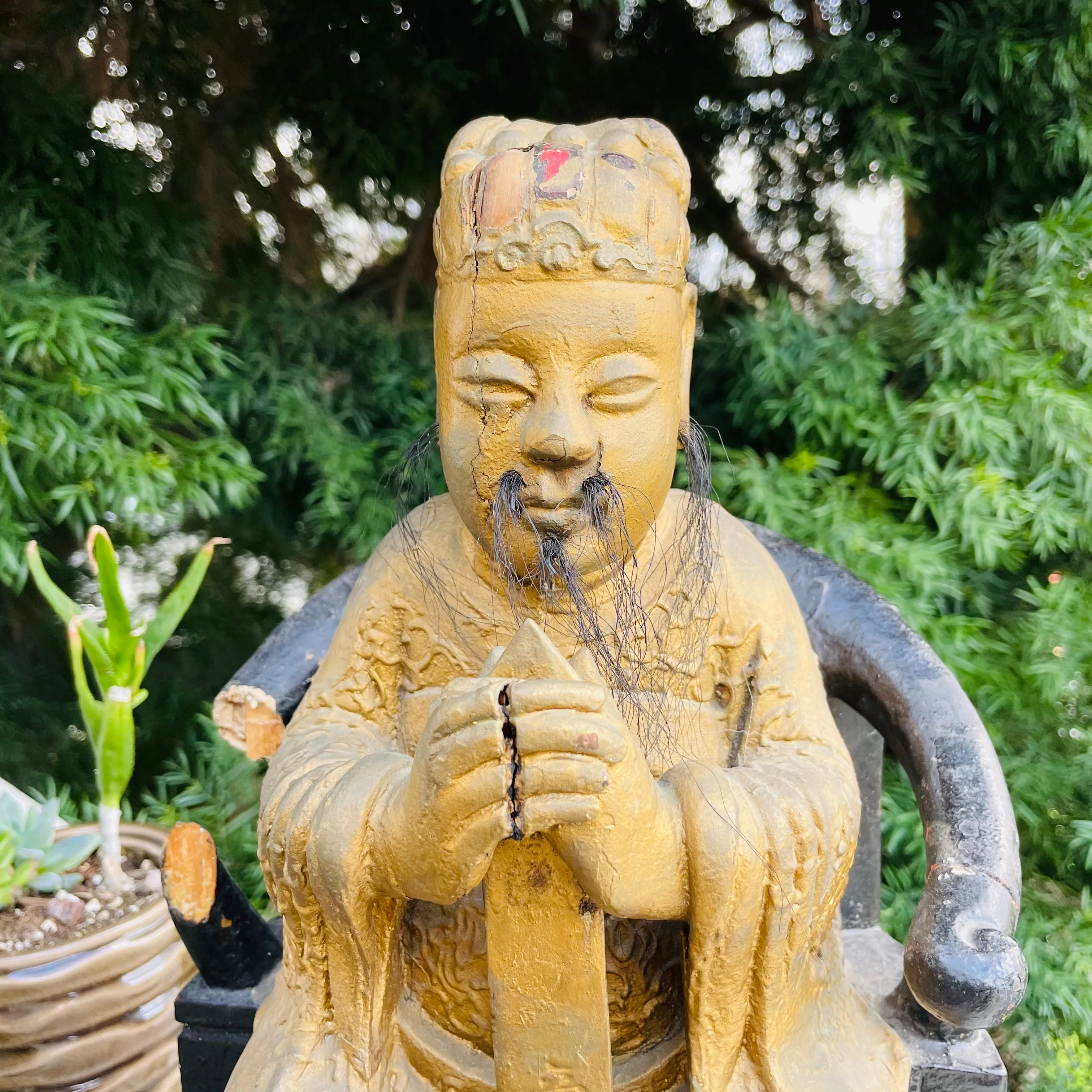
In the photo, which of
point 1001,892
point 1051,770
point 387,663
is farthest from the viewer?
point 1051,770

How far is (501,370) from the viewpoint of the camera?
3.29 ft

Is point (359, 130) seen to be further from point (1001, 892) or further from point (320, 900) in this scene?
point (1001, 892)

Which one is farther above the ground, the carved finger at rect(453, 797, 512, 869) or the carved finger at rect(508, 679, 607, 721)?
the carved finger at rect(508, 679, 607, 721)

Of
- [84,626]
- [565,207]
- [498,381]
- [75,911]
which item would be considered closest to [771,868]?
[498,381]

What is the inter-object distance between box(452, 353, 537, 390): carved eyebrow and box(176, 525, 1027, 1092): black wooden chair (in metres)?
0.61

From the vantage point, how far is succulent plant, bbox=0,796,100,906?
173cm

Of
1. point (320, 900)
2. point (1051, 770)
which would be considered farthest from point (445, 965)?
point (1051, 770)

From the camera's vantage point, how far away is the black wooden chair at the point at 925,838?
1.02 meters

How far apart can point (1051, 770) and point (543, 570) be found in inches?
52.2

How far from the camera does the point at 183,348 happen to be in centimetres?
200

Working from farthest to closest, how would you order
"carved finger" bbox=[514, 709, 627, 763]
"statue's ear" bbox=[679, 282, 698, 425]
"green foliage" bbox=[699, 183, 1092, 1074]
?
"green foliage" bbox=[699, 183, 1092, 1074] → "statue's ear" bbox=[679, 282, 698, 425] → "carved finger" bbox=[514, 709, 627, 763]

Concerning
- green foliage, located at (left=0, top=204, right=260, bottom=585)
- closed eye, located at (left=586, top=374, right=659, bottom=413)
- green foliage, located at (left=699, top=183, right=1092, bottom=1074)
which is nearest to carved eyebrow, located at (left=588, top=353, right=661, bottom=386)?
closed eye, located at (left=586, top=374, right=659, bottom=413)

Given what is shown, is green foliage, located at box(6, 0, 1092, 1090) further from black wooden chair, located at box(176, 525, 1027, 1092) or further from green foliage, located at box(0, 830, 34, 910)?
green foliage, located at box(0, 830, 34, 910)

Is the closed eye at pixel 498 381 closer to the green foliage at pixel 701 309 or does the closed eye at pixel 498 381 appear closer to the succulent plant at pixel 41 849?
the green foliage at pixel 701 309
